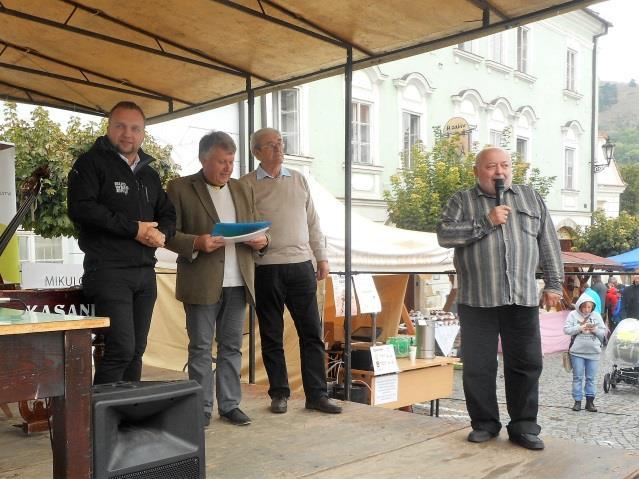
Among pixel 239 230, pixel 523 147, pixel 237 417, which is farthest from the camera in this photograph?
pixel 523 147

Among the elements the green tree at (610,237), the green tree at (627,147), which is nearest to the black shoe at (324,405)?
the green tree at (610,237)

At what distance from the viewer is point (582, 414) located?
9.16 metres

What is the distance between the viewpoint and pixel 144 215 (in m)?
3.46

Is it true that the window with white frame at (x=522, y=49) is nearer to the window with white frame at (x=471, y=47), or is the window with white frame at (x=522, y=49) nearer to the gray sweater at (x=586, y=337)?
the window with white frame at (x=471, y=47)

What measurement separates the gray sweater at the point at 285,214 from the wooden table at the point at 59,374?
202 centimetres

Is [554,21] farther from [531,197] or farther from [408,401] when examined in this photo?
[531,197]

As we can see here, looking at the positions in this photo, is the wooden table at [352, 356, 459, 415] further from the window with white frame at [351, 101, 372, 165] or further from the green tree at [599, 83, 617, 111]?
the green tree at [599, 83, 617, 111]

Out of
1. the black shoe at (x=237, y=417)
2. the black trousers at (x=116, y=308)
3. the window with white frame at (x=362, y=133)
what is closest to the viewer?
the black trousers at (x=116, y=308)

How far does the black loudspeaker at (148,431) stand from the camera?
7.05 ft

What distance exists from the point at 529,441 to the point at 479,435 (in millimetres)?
250

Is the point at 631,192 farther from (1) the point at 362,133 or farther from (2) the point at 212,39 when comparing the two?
(2) the point at 212,39

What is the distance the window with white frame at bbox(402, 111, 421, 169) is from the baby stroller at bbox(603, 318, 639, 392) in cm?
766

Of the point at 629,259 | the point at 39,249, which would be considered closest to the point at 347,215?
the point at 39,249

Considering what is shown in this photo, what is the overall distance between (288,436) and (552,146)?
2085cm
